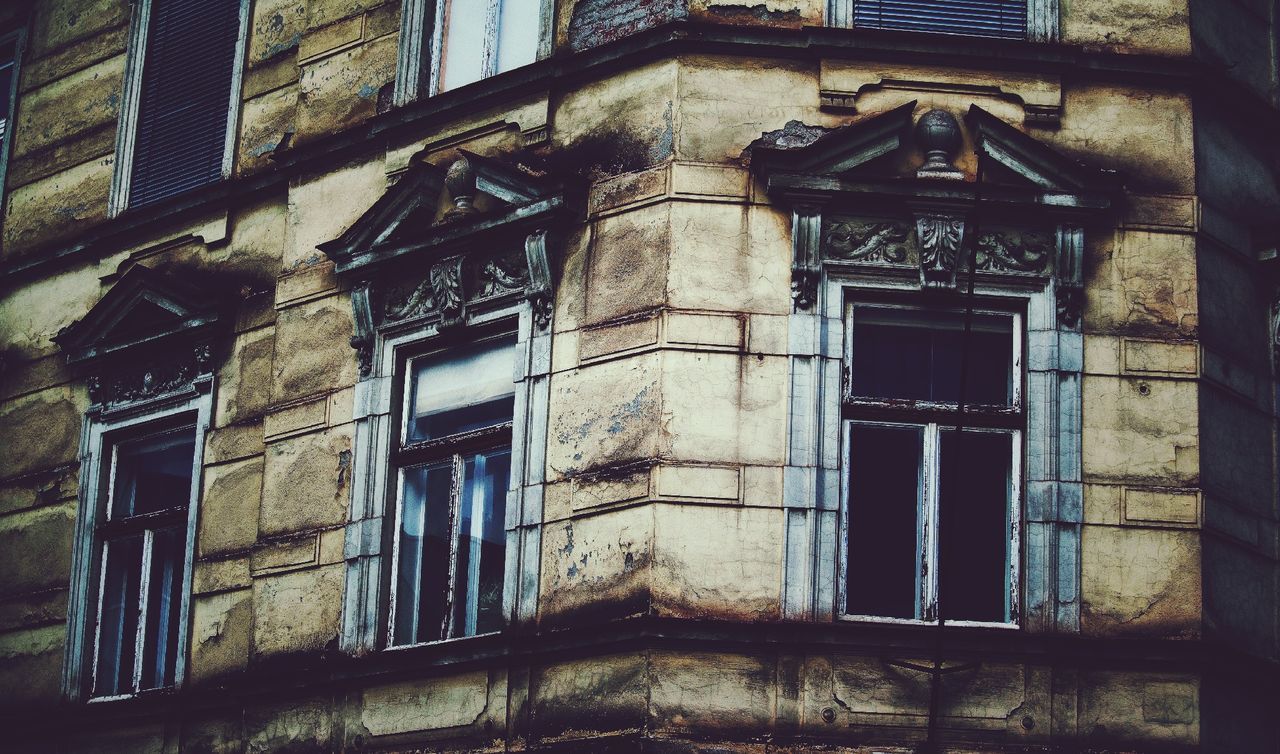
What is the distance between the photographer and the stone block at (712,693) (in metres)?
11.0

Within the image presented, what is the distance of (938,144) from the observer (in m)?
11.9

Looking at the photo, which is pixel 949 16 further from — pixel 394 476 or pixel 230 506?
pixel 230 506

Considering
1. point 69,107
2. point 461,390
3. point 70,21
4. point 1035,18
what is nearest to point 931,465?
point 1035,18

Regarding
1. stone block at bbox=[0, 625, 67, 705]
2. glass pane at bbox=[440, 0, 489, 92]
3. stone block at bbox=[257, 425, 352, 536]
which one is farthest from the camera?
stone block at bbox=[0, 625, 67, 705]

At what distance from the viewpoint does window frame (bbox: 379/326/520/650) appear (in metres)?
12.5

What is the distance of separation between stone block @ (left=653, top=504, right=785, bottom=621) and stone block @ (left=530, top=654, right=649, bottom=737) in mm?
397

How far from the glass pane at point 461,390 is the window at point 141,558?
Answer: 2.05 m

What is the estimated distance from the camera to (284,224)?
14.2 metres

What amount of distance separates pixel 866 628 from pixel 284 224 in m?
5.22

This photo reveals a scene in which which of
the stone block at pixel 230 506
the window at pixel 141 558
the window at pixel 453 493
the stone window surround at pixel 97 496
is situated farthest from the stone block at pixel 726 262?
the window at pixel 141 558

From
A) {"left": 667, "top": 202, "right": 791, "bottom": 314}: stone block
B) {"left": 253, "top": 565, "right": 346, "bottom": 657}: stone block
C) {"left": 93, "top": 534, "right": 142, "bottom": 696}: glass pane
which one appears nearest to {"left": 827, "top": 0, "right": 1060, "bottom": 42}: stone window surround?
{"left": 667, "top": 202, "right": 791, "bottom": 314}: stone block

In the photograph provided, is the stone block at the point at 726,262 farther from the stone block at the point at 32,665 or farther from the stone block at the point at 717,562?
the stone block at the point at 32,665

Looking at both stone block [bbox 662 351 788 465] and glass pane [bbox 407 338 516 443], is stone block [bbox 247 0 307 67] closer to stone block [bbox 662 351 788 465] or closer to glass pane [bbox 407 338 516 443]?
glass pane [bbox 407 338 516 443]

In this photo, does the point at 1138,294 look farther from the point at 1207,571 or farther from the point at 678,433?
the point at 678,433
